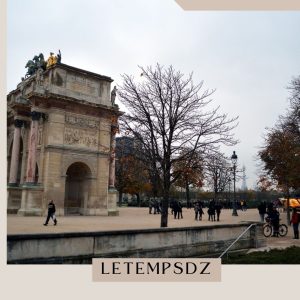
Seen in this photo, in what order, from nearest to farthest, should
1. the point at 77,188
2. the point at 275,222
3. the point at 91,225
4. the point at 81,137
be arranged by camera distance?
the point at 275,222 → the point at 91,225 → the point at 81,137 → the point at 77,188

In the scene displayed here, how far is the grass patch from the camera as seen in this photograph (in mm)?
11664

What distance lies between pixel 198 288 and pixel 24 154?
3017cm

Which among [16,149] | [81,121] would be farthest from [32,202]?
[81,121]

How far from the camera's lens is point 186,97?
54.5 feet

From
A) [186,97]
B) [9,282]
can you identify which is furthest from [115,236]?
[186,97]

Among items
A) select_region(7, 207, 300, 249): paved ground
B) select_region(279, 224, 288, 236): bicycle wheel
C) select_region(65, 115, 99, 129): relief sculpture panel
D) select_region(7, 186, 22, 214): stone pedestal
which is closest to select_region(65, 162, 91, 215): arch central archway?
select_region(65, 115, 99, 129): relief sculpture panel

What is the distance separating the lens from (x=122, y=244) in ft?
35.2

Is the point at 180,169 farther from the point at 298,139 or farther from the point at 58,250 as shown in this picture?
the point at 298,139

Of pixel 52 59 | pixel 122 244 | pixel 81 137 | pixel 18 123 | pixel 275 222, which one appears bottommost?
pixel 275 222

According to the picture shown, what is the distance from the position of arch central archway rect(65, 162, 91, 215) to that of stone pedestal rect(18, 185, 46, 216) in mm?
3182

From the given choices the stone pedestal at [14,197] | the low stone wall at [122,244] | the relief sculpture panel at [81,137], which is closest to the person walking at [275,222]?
the low stone wall at [122,244]

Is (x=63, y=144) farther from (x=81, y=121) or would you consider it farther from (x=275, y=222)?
(x=275, y=222)

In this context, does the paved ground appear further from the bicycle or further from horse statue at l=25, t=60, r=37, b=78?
horse statue at l=25, t=60, r=37, b=78

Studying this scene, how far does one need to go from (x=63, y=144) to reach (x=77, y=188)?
15.3 feet
